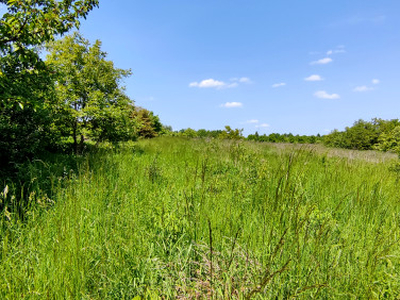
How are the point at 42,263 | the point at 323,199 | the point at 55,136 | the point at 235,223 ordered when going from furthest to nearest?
the point at 55,136 < the point at 323,199 < the point at 235,223 < the point at 42,263

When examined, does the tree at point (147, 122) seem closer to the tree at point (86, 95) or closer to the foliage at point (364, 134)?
the tree at point (86, 95)

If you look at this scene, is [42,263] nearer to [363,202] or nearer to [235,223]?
[235,223]

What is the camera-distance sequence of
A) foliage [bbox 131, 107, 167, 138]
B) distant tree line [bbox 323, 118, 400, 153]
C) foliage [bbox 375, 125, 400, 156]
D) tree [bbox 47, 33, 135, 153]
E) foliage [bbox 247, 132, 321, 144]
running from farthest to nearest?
foliage [bbox 247, 132, 321, 144] < distant tree line [bbox 323, 118, 400, 153] < foliage [bbox 131, 107, 167, 138] < foliage [bbox 375, 125, 400, 156] < tree [bbox 47, 33, 135, 153]

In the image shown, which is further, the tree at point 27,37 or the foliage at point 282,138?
the foliage at point 282,138

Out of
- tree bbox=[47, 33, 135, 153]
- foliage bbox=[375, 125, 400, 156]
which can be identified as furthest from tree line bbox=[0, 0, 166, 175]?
foliage bbox=[375, 125, 400, 156]

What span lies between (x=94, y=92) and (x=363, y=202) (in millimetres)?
7626

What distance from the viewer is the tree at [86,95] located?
668 centimetres

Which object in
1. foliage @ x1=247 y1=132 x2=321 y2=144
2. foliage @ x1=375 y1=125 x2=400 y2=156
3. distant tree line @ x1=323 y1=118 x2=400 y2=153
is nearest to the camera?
foliage @ x1=375 y1=125 x2=400 y2=156

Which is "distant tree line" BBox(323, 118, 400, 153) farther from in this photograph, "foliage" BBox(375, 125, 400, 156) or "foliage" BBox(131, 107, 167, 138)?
"foliage" BBox(131, 107, 167, 138)

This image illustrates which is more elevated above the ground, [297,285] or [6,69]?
[6,69]

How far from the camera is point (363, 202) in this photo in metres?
3.00

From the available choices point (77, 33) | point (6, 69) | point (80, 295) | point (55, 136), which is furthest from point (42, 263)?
point (77, 33)

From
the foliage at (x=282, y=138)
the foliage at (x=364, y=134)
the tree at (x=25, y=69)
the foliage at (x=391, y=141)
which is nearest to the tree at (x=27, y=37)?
the tree at (x=25, y=69)

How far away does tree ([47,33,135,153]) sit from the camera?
6.68 meters
